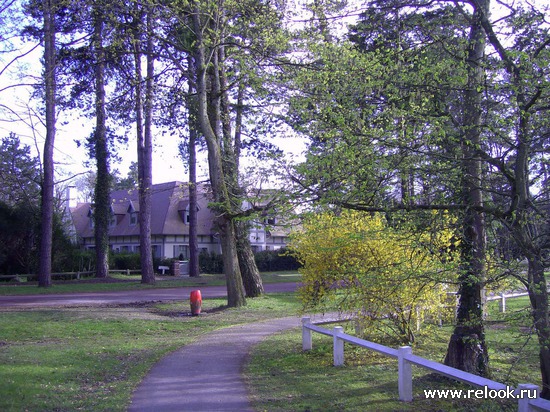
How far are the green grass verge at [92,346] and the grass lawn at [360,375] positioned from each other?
2162 millimetres

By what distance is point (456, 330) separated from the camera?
8953mm

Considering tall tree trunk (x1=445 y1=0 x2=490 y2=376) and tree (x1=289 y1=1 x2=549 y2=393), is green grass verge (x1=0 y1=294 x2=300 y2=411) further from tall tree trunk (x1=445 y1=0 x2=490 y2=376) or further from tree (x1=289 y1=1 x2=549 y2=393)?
tall tree trunk (x1=445 y1=0 x2=490 y2=376)

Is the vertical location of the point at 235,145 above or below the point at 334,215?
above

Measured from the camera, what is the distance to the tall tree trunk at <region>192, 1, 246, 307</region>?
16.5m

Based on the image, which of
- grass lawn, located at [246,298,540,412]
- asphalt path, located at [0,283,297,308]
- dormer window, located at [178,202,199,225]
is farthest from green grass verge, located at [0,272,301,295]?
dormer window, located at [178,202,199,225]

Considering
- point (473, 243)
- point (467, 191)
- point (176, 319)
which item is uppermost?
point (467, 191)

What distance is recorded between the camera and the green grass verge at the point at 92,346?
7.47 metres

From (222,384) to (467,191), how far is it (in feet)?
15.5

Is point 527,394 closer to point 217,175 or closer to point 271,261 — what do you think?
point 217,175

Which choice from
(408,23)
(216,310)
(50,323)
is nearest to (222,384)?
(408,23)

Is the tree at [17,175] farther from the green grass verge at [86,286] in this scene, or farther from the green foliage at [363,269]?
the green foliage at [363,269]

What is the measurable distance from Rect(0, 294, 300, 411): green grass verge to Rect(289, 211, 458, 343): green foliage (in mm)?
3615

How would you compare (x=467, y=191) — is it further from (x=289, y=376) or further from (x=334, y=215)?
(x=289, y=376)

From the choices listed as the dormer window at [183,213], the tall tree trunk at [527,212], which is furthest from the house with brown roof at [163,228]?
the tall tree trunk at [527,212]
